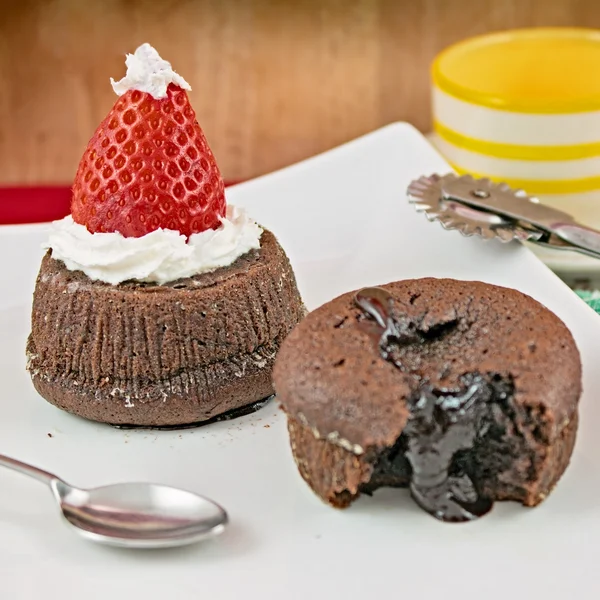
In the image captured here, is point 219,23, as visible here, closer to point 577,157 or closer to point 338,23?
point 338,23

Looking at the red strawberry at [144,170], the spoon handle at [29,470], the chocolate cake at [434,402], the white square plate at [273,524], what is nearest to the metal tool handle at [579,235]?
the white square plate at [273,524]

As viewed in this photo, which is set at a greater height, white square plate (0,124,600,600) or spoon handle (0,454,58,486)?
spoon handle (0,454,58,486)

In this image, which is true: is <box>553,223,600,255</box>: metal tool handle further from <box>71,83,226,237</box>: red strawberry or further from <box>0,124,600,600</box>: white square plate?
<box>71,83,226,237</box>: red strawberry

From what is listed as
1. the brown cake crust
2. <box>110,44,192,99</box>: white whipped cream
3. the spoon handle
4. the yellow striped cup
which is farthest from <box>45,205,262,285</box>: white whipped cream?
the yellow striped cup

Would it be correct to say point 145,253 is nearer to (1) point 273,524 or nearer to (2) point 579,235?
(1) point 273,524

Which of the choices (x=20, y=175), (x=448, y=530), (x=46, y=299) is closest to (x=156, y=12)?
(x=20, y=175)

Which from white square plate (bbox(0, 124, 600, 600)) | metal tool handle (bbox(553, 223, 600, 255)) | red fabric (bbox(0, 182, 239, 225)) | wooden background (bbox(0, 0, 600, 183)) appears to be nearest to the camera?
white square plate (bbox(0, 124, 600, 600))

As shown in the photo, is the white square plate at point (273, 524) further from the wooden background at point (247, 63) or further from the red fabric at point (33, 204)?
the wooden background at point (247, 63)
